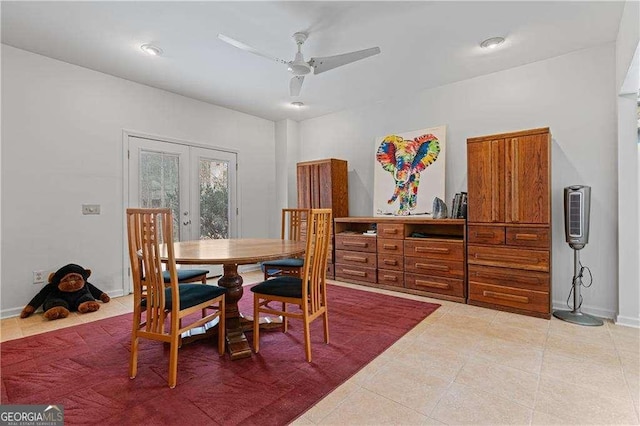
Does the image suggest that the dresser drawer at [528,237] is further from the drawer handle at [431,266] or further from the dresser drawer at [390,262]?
the dresser drawer at [390,262]

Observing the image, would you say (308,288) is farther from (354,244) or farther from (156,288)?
(354,244)

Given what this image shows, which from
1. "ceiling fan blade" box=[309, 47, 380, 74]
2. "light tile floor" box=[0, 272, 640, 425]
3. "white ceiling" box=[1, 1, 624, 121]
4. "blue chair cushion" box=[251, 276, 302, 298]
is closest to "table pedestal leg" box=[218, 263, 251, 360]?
"blue chair cushion" box=[251, 276, 302, 298]

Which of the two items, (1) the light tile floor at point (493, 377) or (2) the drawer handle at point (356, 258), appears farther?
(2) the drawer handle at point (356, 258)

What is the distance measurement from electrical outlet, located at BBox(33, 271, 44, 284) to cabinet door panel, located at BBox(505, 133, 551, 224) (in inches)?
194

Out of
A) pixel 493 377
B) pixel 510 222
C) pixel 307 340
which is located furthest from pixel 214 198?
pixel 493 377

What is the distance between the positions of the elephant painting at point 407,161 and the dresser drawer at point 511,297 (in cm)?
138

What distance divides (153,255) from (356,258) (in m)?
3.01

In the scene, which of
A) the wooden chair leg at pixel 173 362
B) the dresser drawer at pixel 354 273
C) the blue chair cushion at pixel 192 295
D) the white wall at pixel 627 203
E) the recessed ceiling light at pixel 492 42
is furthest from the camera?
the dresser drawer at pixel 354 273

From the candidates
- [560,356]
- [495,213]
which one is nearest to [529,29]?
[495,213]

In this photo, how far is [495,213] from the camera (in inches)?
132

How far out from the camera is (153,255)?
1956 mm

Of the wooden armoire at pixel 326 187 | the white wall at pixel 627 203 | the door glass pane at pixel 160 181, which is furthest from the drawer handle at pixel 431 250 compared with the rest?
the door glass pane at pixel 160 181

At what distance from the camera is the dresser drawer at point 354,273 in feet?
14.3

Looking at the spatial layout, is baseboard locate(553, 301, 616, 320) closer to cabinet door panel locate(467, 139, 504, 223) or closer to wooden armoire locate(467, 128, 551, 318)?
wooden armoire locate(467, 128, 551, 318)
